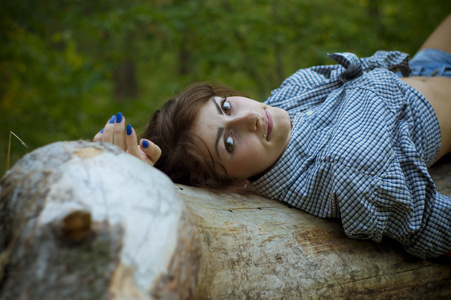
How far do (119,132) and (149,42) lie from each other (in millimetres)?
3482

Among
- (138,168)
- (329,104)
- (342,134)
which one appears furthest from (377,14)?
(138,168)

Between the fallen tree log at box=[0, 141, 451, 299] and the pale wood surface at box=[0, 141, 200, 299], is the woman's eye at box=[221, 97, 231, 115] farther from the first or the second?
the pale wood surface at box=[0, 141, 200, 299]

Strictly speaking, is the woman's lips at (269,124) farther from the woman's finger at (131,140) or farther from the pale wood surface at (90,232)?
the pale wood surface at (90,232)

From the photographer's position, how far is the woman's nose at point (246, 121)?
1.96m

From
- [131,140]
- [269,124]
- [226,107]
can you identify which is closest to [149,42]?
[226,107]

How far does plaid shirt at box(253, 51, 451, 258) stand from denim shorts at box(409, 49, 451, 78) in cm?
81

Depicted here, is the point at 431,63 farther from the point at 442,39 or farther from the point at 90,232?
the point at 90,232

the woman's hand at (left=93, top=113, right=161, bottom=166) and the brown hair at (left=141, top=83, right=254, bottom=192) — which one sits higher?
the woman's hand at (left=93, top=113, right=161, bottom=166)

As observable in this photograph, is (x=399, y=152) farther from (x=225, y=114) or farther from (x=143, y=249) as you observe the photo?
(x=143, y=249)

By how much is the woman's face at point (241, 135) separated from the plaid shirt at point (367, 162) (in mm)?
83

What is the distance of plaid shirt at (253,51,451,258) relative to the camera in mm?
1759

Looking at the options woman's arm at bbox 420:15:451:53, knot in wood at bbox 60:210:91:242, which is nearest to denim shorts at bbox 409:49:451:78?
woman's arm at bbox 420:15:451:53

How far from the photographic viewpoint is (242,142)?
1976 millimetres

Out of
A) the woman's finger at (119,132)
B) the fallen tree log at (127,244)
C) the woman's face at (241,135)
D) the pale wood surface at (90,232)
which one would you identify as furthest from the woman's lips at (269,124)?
the pale wood surface at (90,232)
